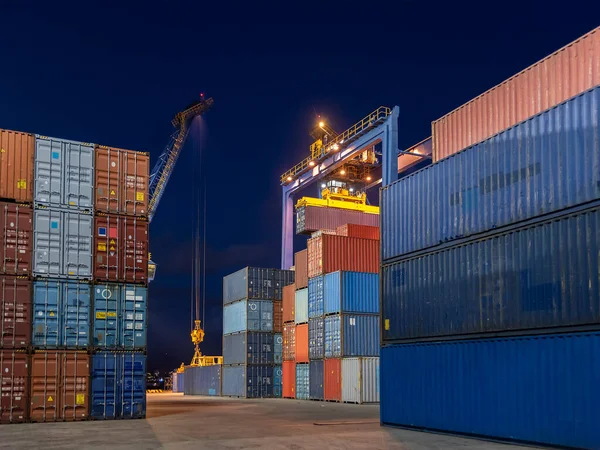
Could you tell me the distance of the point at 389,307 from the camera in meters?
22.2

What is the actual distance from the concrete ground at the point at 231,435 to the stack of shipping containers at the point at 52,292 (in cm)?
126

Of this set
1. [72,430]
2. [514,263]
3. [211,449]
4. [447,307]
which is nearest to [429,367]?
[447,307]

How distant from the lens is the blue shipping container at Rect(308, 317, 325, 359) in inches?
1528

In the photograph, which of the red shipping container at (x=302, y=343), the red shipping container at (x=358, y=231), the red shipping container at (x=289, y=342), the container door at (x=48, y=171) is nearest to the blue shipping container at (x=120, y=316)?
the container door at (x=48, y=171)

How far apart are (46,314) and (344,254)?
19016mm

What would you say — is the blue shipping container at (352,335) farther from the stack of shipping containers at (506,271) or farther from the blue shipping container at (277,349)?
the stack of shipping containers at (506,271)

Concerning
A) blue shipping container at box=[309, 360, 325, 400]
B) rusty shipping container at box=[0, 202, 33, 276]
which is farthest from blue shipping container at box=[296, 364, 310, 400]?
rusty shipping container at box=[0, 202, 33, 276]

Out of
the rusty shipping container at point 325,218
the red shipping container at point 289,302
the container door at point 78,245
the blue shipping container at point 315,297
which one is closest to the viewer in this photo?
the container door at point 78,245

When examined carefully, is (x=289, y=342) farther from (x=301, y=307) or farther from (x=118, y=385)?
(x=118, y=385)

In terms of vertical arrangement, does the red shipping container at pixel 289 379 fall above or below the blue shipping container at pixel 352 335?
below

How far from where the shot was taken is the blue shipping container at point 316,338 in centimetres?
3881

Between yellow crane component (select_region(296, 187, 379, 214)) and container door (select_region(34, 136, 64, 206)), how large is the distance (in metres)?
27.8

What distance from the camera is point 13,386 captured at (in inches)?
905

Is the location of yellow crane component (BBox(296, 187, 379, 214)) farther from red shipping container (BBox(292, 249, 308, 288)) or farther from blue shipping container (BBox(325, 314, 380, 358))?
blue shipping container (BBox(325, 314, 380, 358))
